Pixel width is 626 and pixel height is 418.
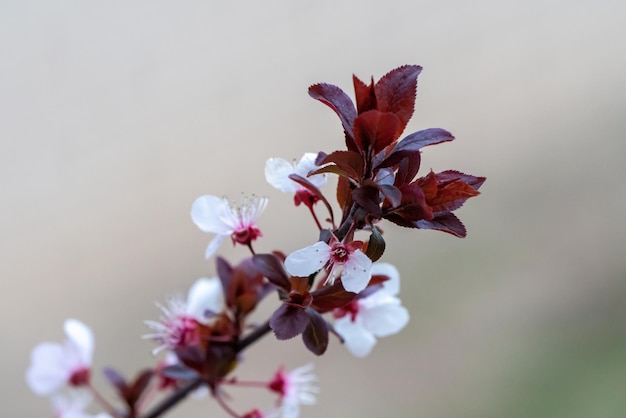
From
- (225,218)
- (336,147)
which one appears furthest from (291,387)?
(336,147)

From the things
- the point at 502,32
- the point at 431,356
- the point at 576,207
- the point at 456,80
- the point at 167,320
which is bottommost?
the point at 431,356

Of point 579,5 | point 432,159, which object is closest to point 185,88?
point 432,159

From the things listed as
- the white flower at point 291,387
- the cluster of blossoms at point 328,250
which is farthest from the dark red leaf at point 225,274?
the white flower at point 291,387

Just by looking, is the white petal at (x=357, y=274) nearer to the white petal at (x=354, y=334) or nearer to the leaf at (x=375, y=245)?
the leaf at (x=375, y=245)

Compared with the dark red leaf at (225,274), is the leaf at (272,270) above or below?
above

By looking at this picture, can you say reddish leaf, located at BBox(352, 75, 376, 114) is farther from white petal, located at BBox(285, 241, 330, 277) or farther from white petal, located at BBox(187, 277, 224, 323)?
white petal, located at BBox(187, 277, 224, 323)

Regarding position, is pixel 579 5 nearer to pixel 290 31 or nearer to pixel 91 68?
pixel 290 31
